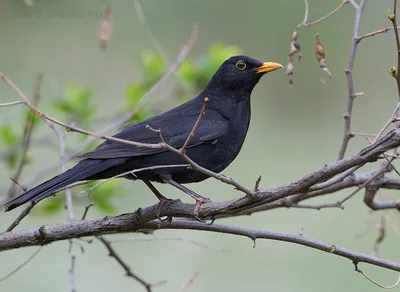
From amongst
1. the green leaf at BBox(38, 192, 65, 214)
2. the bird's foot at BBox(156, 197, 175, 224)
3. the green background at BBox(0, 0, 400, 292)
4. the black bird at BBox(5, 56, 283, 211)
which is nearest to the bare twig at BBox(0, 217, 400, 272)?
the bird's foot at BBox(156, 197, 175, 224)

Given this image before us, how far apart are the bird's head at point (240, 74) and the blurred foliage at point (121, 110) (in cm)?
52

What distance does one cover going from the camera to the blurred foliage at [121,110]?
5.00m

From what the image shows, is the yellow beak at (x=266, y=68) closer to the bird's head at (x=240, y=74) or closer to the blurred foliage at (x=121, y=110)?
the bird's head at (x=240, y=74)

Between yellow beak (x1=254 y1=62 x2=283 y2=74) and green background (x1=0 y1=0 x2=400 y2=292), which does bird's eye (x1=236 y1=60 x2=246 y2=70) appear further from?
green background (x1=0 y1=0 x2=400 y2=292)

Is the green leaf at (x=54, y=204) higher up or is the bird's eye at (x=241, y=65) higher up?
the bird's eye at (x=241, y=65)

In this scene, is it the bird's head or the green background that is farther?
the green background

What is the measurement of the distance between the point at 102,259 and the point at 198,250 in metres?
1.06

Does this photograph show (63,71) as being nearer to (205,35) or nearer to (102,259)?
(205,35)

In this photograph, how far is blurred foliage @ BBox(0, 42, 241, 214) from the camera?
5004 mm

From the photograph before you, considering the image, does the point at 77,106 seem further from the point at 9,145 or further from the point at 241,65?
the point at 241,65

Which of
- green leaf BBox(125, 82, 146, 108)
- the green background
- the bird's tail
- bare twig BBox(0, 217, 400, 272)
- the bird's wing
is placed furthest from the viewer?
the green background

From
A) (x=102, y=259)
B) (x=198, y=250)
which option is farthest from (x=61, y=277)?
(x=198, y=250)

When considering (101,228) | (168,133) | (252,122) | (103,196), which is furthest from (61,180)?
(252,122)

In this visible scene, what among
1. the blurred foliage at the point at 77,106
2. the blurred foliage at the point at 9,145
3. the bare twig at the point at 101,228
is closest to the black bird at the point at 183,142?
the bare twig at the point at 101,228
